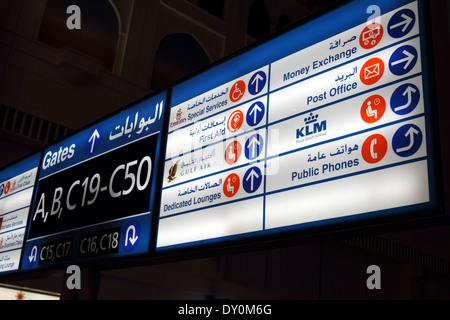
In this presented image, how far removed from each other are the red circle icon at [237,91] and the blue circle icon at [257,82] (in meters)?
0.07

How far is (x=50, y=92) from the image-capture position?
1022 cm

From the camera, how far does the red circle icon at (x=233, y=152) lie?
353 centimetres

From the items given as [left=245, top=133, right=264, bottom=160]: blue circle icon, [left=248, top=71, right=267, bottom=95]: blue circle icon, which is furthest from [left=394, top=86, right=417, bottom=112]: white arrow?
[left=248, top=71, right=267, bottom=95]: blue circle icon

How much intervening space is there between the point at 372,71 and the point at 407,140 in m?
0.52

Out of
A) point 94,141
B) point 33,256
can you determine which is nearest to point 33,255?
point 33,256

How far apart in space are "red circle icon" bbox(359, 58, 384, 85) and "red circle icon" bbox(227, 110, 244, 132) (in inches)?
37.1

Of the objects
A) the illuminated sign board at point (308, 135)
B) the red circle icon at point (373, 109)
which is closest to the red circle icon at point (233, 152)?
the illuminated sign board at point (308, 135)

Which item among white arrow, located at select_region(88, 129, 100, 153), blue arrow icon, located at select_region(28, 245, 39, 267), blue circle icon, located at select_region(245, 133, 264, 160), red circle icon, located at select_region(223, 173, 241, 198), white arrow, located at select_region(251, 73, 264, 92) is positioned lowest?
blue arrow icon, located at select_region(28, 245, 39, 267)

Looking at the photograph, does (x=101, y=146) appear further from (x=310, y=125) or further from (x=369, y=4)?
(x=369, y=4)

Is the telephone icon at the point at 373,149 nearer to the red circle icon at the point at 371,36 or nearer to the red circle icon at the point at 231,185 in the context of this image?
the red circle icon at the point at 371,36

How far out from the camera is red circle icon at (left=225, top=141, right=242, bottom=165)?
3525mm

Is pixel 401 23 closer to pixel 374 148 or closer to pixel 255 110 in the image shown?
pixel 374 148

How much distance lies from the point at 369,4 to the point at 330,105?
664 mm

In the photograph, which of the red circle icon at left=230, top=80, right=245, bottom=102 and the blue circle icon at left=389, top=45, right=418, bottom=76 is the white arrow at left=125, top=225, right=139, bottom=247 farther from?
the blue circle icon at left=389, top=45, right=418, bottom=76
